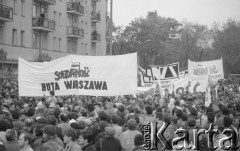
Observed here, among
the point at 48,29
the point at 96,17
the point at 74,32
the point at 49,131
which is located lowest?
the point at 49,131

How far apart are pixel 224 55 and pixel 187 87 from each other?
131ft

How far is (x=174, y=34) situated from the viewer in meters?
94.8

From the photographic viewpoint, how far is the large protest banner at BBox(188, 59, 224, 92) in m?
22.6

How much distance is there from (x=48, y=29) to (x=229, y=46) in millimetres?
28292

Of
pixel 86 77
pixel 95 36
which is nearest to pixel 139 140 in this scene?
pixel 86 77

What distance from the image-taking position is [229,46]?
6175cm

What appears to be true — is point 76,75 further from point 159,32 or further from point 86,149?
point 159,32

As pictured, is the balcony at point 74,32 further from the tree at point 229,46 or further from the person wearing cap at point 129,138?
the person wearing cap at point 129,138

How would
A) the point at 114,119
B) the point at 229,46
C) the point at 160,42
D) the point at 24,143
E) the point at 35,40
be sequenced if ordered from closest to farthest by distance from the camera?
the point at 24,143 < the point at 114,119 < the point at 35,40 < the point at 229,46 < the point at 160,42

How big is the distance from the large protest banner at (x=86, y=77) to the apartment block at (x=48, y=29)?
54.4ft

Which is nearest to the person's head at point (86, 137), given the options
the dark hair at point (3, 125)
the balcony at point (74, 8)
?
the dark hair at point (3, 125)

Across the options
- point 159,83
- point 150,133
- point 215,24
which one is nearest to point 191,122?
point 150,133

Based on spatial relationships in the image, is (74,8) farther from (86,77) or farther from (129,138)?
(129,138)

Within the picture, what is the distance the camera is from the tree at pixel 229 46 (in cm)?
6156
